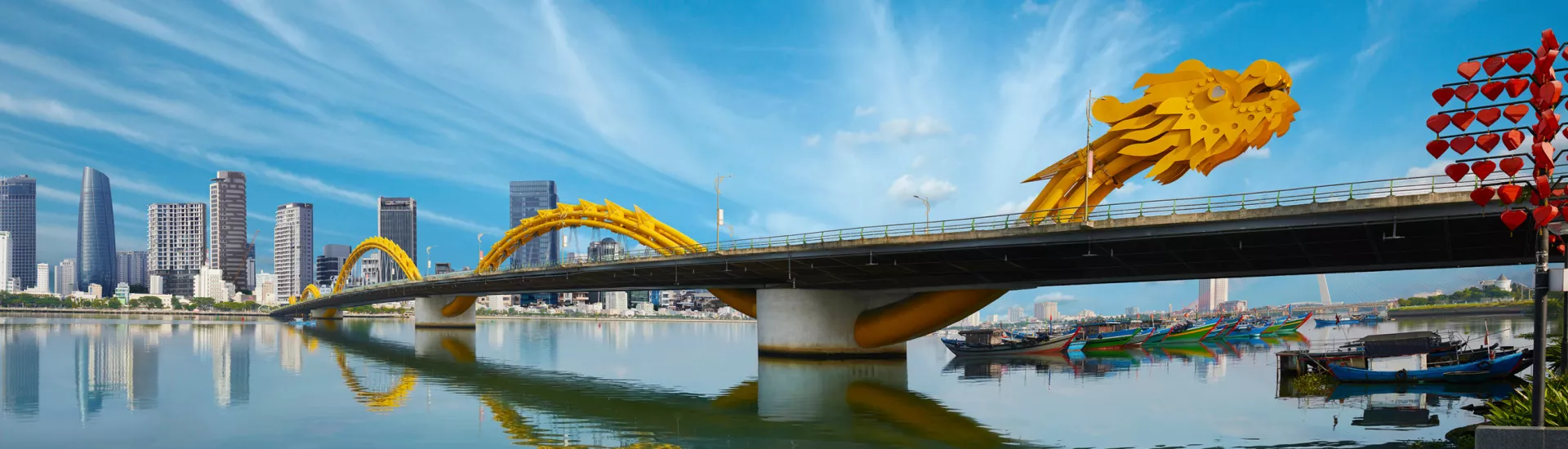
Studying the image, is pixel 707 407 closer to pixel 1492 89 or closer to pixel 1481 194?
pixel 1481 194

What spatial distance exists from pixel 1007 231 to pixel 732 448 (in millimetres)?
18700

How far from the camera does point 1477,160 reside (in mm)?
16500

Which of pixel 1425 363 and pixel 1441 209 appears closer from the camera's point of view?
pixel 1441 209

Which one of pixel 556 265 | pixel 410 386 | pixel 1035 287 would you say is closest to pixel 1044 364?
pixel 1035 287

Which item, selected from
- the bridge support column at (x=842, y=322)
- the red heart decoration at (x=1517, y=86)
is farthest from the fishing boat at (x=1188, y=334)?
the red heart decoration at (x=1517, y=86)

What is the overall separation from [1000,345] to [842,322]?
1724 cm

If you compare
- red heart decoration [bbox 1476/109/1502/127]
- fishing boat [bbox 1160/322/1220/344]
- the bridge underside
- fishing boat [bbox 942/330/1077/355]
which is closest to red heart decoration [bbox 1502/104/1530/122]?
red heart decoration [bbox 1476/109/1502/127]

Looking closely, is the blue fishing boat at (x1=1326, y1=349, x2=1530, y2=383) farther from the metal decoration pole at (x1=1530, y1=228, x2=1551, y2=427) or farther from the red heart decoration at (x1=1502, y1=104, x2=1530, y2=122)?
the red heart decoration at (x1=1502, y1=104, x2=1530, y2=122)

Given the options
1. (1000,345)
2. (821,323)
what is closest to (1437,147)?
(821,323)

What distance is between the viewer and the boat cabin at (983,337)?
7050cm

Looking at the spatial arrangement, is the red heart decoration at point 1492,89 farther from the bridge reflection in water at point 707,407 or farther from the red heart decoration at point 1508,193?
the bridge reflection in water at point 707,407

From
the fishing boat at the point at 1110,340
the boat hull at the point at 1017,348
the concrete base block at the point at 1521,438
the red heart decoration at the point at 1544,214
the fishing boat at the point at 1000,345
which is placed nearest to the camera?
the red heart decoration at the point at 1544,214

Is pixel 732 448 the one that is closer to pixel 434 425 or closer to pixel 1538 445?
pixel 434 425

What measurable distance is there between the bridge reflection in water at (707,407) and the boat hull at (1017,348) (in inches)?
A: 539
